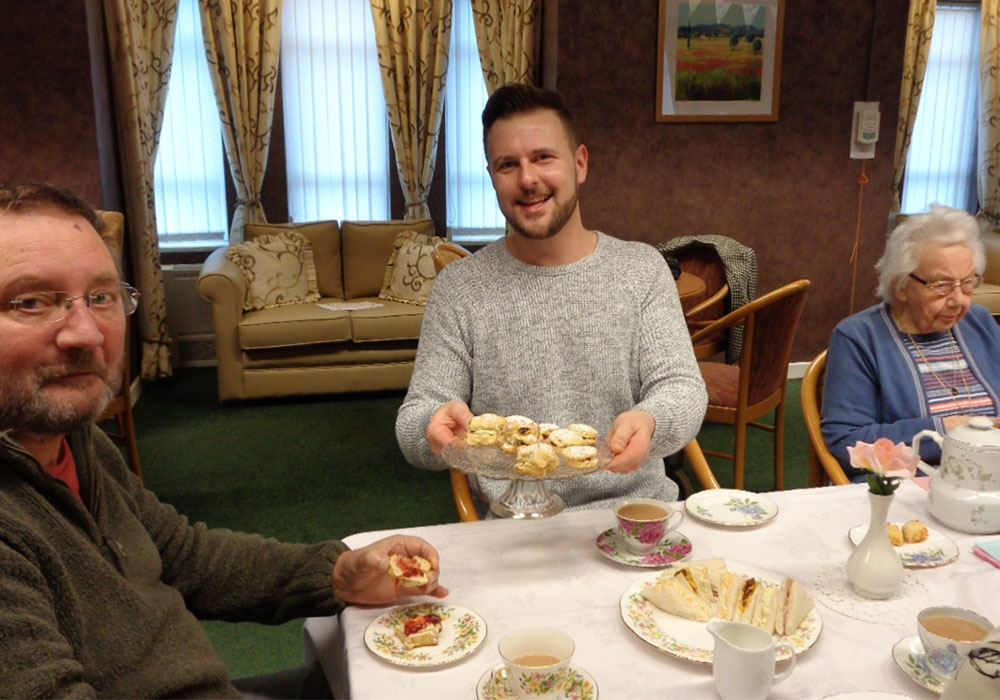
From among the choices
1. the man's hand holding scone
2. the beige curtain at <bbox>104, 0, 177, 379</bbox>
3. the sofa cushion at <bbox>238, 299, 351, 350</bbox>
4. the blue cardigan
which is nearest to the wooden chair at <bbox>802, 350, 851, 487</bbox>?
the blue cardigan

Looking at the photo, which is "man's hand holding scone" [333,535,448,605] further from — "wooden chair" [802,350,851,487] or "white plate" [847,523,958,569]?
"wooden chair" [802,350,851,487]

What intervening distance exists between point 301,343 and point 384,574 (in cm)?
342

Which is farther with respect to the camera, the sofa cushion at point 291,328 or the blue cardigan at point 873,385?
the sofa cushion at point 291,328

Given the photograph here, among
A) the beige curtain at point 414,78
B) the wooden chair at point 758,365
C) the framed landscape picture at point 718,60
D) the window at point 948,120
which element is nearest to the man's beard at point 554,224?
the wooden chair at point 758,365

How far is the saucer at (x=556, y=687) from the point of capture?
91 centimetres

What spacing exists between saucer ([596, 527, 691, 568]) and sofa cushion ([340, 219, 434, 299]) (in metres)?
3.95

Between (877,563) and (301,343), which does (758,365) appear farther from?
(301,343)

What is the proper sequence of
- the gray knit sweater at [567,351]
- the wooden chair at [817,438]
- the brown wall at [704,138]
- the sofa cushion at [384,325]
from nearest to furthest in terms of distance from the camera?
the gray knit sweater at [567,351] → the wooden chair at [817,438] → the brown wall at [704,138] → the sofa cushion at [384,325]

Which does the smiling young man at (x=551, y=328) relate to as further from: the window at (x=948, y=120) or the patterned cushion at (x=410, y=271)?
the window at (x=948, y=120)

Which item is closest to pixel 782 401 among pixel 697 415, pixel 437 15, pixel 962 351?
pixel 962 351

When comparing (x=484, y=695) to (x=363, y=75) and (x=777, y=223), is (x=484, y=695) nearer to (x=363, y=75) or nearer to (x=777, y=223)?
(x=777, y=223)

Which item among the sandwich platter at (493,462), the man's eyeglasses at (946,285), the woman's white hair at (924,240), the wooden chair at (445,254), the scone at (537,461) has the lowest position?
the sandwich platter at (493,462)

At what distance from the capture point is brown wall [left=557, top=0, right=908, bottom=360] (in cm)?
454

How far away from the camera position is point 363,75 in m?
5.44
